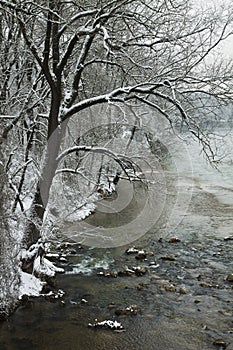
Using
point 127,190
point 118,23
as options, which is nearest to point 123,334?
point 118,23

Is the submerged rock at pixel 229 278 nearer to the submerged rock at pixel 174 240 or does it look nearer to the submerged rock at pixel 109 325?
the submerged rock at pixel 174 240

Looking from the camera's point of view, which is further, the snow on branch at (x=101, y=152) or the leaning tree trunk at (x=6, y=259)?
the snow on branch at (x=101, y=152)

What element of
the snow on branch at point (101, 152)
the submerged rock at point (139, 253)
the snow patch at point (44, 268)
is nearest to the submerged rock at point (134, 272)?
the submerged rock at point (139, 253)

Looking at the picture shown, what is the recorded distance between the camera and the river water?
277 inches

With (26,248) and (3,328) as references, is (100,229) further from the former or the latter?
(3,328)

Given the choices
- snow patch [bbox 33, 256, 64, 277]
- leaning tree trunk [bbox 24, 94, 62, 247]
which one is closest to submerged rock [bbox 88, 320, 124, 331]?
snow patch [bbox 33, 256, 64, 277]

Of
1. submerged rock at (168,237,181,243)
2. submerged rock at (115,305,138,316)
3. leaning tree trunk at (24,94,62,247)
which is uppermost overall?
leaning tree trunk at (24,94,62,247)

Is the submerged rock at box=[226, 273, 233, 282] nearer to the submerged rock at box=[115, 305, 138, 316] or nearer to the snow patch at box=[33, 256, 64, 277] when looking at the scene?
the submerged rock at box=[115, 305, 138, 316]

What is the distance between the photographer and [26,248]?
8.73 meters

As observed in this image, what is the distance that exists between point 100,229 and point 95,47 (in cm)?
677

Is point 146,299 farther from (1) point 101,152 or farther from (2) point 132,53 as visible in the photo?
(2) point 132,53

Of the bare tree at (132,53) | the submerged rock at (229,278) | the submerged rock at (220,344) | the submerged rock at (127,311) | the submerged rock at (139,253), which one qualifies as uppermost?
the bare tree at (132,53)

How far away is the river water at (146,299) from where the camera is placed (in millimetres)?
7039

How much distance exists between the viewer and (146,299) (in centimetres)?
882
